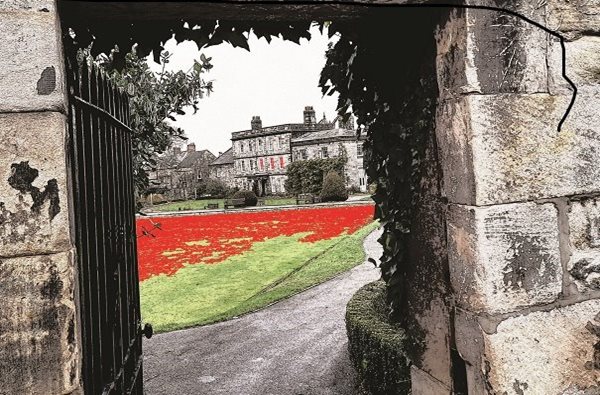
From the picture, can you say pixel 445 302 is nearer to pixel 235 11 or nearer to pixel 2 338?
pixel 235 11

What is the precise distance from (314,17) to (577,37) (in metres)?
1.07

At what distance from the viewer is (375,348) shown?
4.88 meters

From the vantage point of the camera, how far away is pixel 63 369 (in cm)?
165

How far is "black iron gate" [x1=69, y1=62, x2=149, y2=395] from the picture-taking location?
2.12 meters

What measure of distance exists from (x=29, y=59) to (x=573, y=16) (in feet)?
6.66

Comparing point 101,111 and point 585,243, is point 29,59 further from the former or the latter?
point 585,243

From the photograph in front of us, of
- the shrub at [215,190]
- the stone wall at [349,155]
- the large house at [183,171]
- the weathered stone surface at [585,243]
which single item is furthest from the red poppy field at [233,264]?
the large house at [183,171]

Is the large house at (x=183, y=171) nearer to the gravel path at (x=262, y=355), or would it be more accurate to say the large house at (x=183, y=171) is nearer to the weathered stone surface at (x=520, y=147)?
the gravel path at (x=262, y=355)

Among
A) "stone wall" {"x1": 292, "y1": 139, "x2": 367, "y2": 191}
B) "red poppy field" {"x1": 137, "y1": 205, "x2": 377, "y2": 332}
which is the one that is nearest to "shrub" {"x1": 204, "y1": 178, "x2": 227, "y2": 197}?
→ "stone wall" {"x1": 292, "y1": 139, "x2": 367, "y2": 191}

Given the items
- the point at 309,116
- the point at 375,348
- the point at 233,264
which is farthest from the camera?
the point at 309,116

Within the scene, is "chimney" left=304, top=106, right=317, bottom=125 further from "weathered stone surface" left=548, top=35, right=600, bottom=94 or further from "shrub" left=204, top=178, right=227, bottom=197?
"weathered stone surface" left=548, top=35, right=600, bottom=94

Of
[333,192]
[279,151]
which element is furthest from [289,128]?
[333,192]

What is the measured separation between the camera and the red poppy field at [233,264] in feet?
31.1

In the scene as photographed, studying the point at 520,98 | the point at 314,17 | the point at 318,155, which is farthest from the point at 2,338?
the point at 318,155
